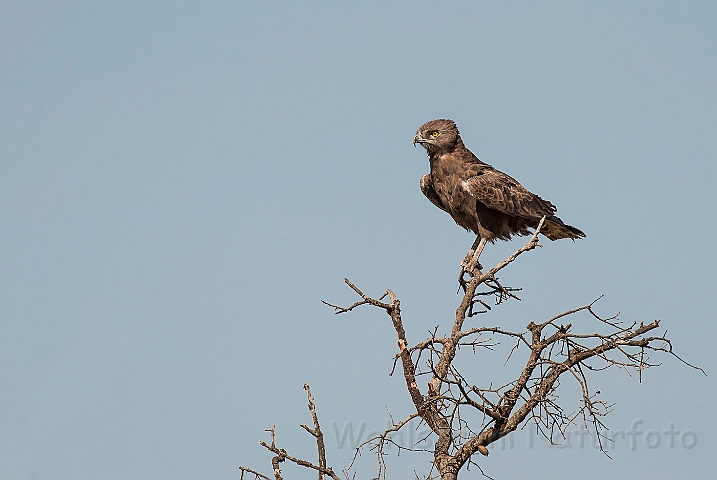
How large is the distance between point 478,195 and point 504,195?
312mm

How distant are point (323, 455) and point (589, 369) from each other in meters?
2.21

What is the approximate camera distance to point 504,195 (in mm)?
9977

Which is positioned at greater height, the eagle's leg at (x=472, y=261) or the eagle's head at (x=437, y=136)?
the eagle's head at (x=437, y=136)

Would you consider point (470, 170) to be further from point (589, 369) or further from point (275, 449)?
point (275, 449)

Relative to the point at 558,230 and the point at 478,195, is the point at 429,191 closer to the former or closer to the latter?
the point at 478,195

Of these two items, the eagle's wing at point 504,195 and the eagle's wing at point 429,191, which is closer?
the eagle's wing at point 504,195

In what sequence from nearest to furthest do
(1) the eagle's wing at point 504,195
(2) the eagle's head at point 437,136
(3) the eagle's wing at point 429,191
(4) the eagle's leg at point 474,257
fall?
(4) the eagle's leg at point 474,257, (1) the eagle's wing at point 504,195, (2) the eagle's head at point 437,136, (3) the eagle's wing at point 429,191

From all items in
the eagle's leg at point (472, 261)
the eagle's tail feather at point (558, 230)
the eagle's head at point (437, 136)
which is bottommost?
the eagle's leg at point (472, 261)

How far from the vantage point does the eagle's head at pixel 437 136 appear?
1045 centimetres

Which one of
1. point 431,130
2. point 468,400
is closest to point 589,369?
point 468,400

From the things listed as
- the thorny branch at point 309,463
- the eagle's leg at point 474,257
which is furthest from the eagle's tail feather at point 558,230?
the thorny branch at point 309,463

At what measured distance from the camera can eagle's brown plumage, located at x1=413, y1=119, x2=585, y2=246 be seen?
9.97 m

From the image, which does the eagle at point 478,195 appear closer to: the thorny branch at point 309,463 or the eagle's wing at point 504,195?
the eagle's wing at point 504,195

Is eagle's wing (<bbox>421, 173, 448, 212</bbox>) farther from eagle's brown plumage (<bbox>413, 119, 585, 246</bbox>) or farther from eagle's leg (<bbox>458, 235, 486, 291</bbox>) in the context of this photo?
eagle's leg (<bbox>458, 235, 486, 291</bbox>)
